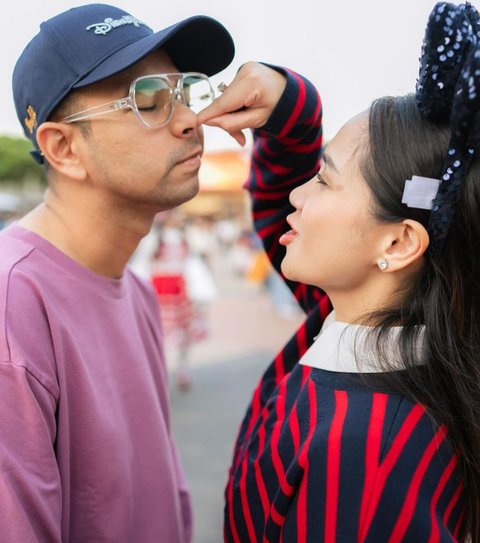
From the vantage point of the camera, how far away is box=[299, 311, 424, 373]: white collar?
1.30 metres

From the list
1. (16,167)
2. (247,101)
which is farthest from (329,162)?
(16,167)

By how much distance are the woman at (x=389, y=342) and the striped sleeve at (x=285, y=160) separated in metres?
0.31

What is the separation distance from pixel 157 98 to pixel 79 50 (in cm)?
25

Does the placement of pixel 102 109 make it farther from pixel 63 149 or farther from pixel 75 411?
pixel 75 411

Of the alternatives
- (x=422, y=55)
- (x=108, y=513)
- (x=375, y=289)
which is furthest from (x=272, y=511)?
(x=422, y=55)

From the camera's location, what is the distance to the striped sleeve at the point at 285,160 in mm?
1739

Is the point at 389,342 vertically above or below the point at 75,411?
above

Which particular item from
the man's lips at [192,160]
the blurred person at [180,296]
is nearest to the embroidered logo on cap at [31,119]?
the man's lips at [192,160]

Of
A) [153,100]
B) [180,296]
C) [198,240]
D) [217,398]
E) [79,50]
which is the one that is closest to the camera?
[79,50]

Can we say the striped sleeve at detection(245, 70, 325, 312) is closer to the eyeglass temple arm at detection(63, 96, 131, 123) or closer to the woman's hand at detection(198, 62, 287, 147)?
the woman's hand at detection(198, 62, 287, 147)

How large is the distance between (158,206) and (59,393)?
676 millimetres

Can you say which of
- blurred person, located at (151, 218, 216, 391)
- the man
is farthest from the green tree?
the man

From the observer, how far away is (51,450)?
129cm

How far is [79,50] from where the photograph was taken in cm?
161
